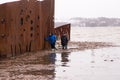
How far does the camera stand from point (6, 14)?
2048 cm

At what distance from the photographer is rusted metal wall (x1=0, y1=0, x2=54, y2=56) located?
67.1ft

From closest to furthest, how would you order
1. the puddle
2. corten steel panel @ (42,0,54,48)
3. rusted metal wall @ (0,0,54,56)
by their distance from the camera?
the puddle → rusted metal wall @ (0,0,54,56) → corten steel panel @ (42,0,54,48)

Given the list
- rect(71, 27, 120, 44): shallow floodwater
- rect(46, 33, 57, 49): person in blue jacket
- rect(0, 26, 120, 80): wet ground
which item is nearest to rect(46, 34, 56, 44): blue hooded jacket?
rect(46, 33, 57, 49): person in blue jacket

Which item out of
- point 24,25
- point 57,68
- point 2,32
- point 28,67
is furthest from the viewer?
point 24,25

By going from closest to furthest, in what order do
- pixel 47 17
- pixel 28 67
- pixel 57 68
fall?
pixel 57 68 → pixel 28 67 → pixel 47 17

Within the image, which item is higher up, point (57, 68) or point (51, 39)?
point (51, 39)

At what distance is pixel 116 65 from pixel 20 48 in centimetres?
669

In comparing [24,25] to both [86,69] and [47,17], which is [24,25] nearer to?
[47,17]

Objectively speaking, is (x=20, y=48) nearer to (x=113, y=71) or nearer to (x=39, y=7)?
(x=39, y=7)

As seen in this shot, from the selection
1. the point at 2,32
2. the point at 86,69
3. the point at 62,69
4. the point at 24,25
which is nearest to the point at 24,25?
the point at 24,25

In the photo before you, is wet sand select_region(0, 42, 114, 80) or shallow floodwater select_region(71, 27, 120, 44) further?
shallow floodwater select_region(71, 27, 120, 44)

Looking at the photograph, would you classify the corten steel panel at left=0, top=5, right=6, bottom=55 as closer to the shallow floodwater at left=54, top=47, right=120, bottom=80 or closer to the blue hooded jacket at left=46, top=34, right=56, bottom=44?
the shallow floodwater at left=54, top=47, right=120, bottom=80

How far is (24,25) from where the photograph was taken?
22531 mm

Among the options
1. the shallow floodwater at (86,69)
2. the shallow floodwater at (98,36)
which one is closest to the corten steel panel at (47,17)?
the shallow floodwater at (86,69)
